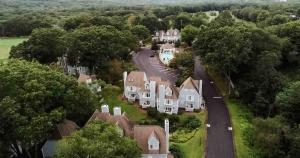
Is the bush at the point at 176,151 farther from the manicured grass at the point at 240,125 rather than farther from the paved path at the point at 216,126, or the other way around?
the manicured grass at the point at 240,125

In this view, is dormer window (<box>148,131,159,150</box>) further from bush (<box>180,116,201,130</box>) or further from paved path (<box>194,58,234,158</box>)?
bush (<box>180,116,201,130</box>)

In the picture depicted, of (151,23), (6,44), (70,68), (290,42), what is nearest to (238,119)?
(290,42)

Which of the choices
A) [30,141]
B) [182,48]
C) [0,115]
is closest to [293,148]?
[30,141]

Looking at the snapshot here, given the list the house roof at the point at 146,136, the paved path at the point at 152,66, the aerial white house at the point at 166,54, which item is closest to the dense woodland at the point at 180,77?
the paved path at the point at 152,66

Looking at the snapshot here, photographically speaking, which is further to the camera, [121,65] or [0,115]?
[121,65]

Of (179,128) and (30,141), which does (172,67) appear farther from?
(30,141)

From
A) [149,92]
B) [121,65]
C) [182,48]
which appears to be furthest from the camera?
[182,48]

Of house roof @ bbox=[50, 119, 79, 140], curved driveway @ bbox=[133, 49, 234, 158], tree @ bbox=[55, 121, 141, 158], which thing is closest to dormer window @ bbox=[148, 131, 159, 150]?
tree @ bbox=[55, 121, 141, 158]
